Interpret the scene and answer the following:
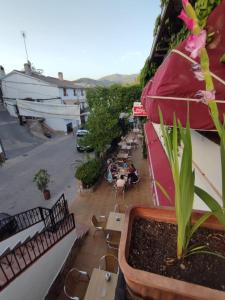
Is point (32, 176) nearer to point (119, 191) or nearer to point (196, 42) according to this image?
point (119, 191)

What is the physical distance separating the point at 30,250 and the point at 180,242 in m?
6.87

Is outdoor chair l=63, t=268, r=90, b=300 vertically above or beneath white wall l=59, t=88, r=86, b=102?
beneath

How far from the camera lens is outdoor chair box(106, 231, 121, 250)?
6850 millimetres

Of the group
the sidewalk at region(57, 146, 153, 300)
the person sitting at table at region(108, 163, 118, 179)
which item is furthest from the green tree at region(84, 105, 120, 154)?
the sidewalk at region(57, 146, 153, 300)

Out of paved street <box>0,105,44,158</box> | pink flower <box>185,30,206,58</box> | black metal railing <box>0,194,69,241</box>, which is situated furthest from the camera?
paved street <box>0,105,44,158</box>

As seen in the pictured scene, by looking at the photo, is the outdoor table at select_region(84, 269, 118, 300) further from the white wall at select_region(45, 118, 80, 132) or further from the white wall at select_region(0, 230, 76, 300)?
the white wall at select_region(45, 118, 80, 132)

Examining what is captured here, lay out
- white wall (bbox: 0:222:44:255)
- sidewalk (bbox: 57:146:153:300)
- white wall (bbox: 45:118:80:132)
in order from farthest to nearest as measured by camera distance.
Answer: white wall (bbox: 45:118:80:132), sidewalk (bbox: 57:146:153:300), white wall (bbox: 0:222:44:255)

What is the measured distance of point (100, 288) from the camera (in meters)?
4.49

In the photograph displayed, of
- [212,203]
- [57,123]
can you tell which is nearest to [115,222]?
[212,203]

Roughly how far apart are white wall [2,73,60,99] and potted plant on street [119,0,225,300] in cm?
2810

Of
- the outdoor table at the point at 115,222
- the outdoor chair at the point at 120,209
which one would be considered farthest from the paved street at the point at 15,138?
the outdoor table at the point at 115,222

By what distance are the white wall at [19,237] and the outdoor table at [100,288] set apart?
3.53m

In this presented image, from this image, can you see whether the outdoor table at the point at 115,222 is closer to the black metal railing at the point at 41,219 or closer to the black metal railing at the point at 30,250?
the black metal railing at the point at 30,250

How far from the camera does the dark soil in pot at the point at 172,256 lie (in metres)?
1.11
